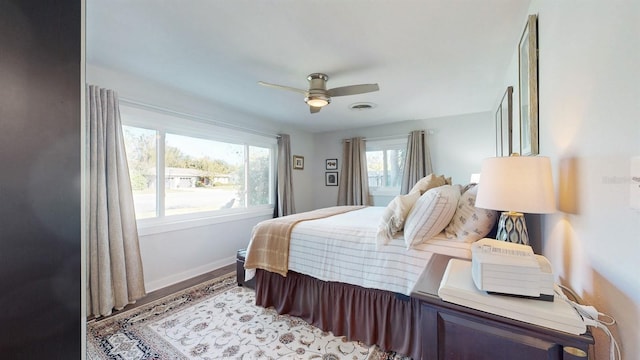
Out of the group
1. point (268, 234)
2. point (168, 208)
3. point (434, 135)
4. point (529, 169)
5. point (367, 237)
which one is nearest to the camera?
point (529, 169)

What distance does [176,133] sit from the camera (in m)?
3.16

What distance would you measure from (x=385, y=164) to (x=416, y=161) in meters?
0.65

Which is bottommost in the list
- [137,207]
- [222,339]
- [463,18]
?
[222,339]

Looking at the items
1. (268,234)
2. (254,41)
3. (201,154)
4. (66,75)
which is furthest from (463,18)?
(201,154)

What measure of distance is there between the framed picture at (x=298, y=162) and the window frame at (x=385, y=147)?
4.33 feet

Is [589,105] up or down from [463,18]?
down

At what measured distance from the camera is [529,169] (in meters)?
1.08

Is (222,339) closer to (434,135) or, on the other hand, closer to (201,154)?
(201,154)

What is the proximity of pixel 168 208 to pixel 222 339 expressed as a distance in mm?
1792

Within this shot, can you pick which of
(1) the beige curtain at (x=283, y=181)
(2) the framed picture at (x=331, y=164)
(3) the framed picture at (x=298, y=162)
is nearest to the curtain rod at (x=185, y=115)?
(1) the beige curtain at (x=283, y=181)

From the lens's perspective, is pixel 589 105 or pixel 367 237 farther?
pixel 367 237

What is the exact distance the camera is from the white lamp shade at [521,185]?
1057mm

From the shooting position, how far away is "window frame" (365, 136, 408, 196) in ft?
15.1

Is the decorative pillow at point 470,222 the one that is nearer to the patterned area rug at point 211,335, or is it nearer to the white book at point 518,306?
the white book at point 518,306
